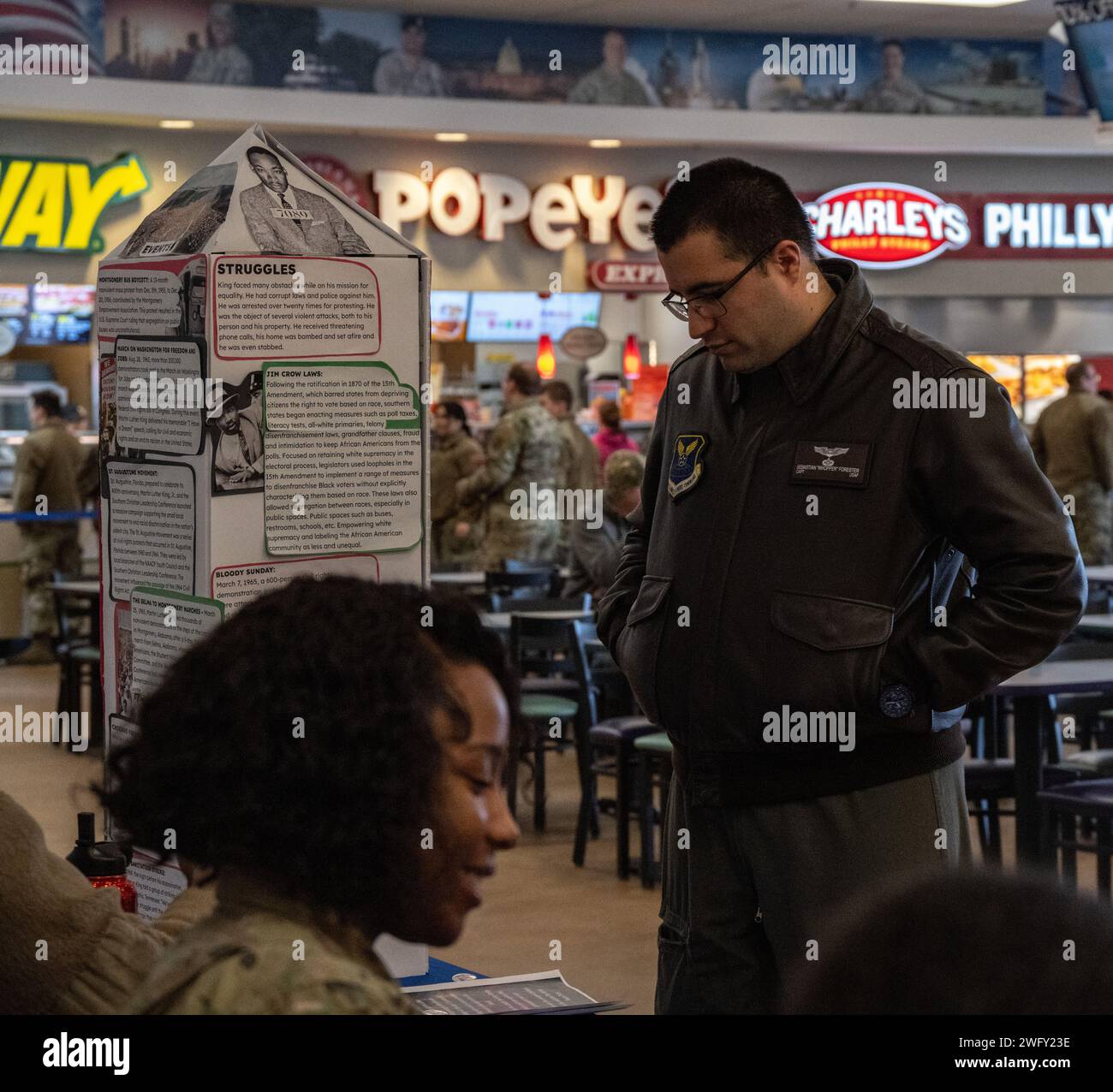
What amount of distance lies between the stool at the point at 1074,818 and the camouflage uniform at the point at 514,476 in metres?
5.14

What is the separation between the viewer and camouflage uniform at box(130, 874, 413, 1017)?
43.7 inches

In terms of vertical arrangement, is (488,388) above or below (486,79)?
below

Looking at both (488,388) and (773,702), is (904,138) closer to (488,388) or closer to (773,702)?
(488,388)

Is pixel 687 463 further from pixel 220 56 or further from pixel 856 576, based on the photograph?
pixel 220 56

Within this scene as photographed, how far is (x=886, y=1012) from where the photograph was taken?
0.86 meters

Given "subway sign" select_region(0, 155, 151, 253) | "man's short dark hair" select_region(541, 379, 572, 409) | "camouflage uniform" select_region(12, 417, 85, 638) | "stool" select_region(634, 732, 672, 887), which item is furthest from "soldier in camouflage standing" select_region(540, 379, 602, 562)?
"stool" select_region(634, 732, 672, 887)

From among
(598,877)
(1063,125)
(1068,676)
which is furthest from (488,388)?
(1068,676)

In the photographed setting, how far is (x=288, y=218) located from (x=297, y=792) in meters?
1.37

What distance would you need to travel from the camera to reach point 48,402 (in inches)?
434

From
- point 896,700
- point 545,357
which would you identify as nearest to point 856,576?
point 896,700

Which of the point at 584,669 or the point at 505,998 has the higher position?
the point at 505,998

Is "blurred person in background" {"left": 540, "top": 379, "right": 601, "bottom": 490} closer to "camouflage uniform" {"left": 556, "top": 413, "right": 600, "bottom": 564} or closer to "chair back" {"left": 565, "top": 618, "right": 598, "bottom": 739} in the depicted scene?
"camouflage uniform" {"left": 556, "top": 413, "right": 600, "bottom": 564}

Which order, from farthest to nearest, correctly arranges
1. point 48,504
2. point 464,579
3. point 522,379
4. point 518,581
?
point 48,504, point 522,379, point 464,579, point 518,581
